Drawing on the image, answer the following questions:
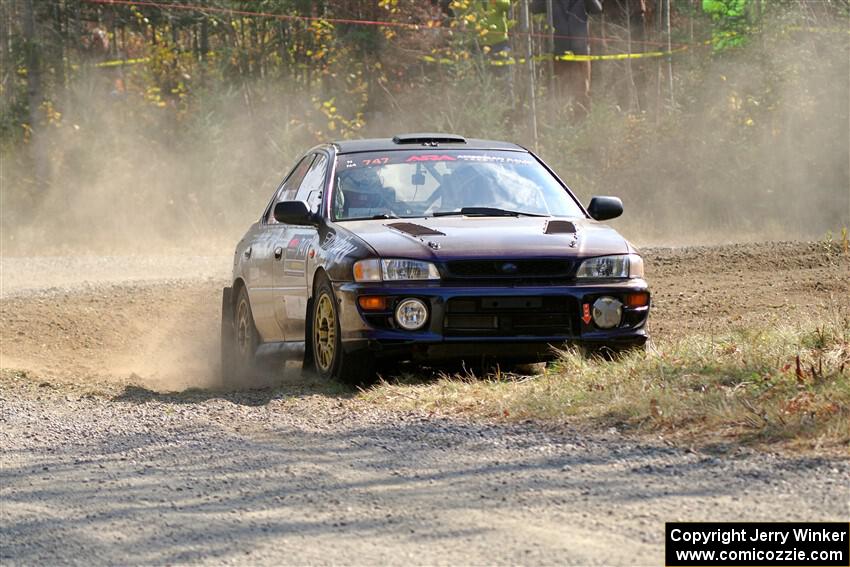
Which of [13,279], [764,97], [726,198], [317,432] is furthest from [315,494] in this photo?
[764,97]

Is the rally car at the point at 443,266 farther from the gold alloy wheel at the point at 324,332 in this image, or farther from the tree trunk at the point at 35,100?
the tree trunk at the point at 35,100

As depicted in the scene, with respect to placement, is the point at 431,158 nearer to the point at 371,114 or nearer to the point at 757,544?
the point at 757,544

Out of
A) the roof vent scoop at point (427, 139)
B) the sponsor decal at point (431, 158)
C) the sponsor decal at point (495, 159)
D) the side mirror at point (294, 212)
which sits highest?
the roof vent scoop at point (427, 139)

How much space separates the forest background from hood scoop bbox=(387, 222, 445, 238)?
17058 mm

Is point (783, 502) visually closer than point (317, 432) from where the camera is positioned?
Yes

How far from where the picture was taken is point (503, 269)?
848 centimetres

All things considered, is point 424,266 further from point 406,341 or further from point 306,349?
point 306,349

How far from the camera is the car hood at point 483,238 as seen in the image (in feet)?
27.9

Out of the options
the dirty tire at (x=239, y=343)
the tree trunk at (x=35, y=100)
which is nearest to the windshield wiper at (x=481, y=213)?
the dirty tire at (x=239, y=343)

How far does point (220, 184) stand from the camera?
32.5 m

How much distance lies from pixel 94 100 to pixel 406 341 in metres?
27.7

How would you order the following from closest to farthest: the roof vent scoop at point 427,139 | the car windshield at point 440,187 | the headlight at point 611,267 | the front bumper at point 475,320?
1. the front bumper at point 475,320
2. the headlight at point 611,267
3. the car windshield at point 440,187
4. the roof vent scoop at point 427,139

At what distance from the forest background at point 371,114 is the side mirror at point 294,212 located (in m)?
16.9

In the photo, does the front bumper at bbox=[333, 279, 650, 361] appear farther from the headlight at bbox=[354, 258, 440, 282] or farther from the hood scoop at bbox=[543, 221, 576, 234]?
the hood scoop at bbox=[543, 221, 576, 234]
